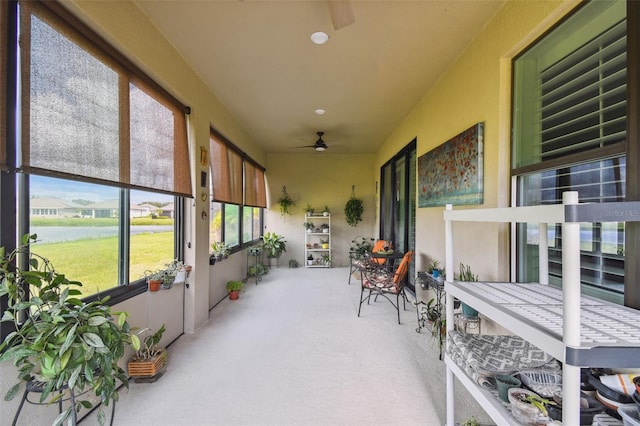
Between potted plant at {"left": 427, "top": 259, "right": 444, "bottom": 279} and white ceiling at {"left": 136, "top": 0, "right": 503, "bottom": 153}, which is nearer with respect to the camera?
white ceiling at {"left": 136, "top": 0, "right": 503, "bottom": 153}

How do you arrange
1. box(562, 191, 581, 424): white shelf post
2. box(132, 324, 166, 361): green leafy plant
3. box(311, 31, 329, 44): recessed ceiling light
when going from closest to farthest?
box(562, 191, 581, 424): white shelf post < box(132, 324, 166, 361): green leafy plant < box(311, 31, 329, 44): recessed ceiling light

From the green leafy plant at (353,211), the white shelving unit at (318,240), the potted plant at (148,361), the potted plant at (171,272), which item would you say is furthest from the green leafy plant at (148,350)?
the green leafy plant at (353,211)

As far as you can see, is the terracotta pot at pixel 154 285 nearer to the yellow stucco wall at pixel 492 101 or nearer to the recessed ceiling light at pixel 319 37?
the recessed ceiling light at pixel 319 37

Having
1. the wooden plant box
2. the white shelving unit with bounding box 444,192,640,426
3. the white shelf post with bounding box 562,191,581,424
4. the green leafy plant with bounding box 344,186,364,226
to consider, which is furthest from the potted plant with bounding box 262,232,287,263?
the white shelf post with bounding box 562,191,581,424

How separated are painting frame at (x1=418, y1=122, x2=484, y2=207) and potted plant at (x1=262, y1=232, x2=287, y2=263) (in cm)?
362

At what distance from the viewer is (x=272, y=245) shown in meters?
5.96

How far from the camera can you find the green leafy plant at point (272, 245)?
5945 mm

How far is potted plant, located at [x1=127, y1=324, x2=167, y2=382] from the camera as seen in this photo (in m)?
1.94

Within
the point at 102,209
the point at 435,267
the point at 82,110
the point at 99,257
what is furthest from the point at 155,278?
the point at 435,267

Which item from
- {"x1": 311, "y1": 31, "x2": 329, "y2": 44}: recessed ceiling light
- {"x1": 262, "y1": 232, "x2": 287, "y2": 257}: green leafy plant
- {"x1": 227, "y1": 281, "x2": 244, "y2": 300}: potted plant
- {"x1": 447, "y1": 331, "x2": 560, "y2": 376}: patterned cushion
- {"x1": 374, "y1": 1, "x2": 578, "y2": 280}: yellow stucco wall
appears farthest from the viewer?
{"x1": 262, "y1": 232, "x2": 287, "y2": 257}: green leafy plant

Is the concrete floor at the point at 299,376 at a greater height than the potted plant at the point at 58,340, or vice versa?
the potted plant at the point at 58,340

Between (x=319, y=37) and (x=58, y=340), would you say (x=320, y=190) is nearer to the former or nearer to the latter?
(x=319, y=37)

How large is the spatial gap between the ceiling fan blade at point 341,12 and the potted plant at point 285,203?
4.84 meters

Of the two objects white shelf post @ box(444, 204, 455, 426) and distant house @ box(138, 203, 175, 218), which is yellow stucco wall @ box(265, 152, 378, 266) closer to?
distant house @ box(138, 203, 175, 218)
